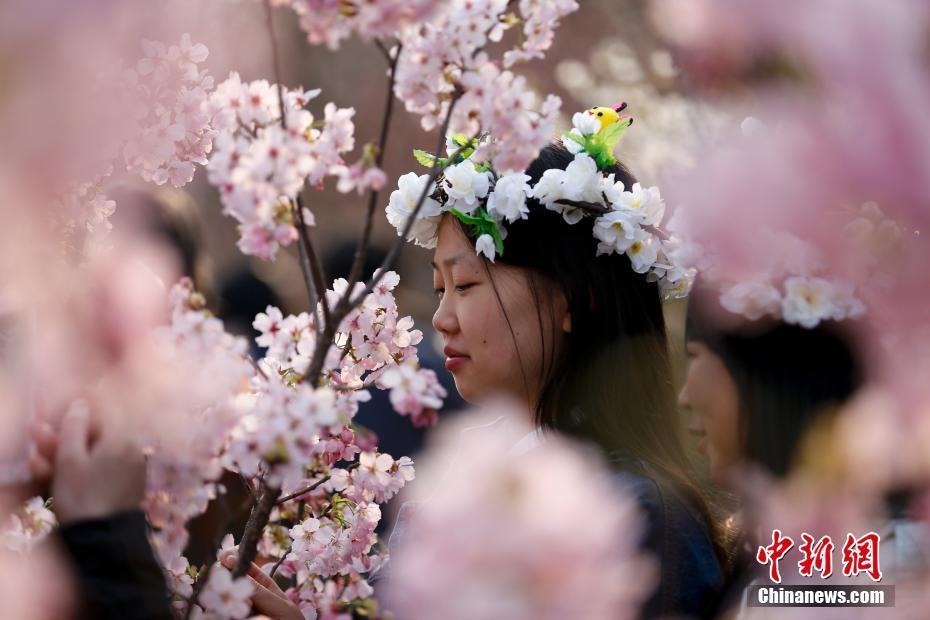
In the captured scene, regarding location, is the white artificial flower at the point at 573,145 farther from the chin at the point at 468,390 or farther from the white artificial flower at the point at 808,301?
the white artificial flower at the point at 808,301

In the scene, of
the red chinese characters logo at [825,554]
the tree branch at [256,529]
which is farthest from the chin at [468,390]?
the red chinese characters logo at [825,554]

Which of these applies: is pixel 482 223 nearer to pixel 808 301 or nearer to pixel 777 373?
pixel 777 373

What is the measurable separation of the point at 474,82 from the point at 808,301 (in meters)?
0.44

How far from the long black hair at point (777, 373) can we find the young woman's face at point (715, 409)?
0.04 feet

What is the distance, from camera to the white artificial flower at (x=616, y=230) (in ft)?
5.54

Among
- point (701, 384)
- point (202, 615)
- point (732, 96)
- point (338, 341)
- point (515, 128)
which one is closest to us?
point (732, 96)

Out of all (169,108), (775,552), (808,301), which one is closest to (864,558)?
(775,552)

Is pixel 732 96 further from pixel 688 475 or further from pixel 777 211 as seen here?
pixel 688 475

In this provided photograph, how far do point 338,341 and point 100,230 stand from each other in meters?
0.36

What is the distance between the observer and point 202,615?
98 centimetres

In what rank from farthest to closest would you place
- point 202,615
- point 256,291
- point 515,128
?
point 256,291 → point 515,128 → point 202,615

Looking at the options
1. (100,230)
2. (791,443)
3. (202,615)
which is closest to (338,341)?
(100,230)

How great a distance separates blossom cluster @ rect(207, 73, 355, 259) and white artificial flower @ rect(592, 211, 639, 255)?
2.37ft

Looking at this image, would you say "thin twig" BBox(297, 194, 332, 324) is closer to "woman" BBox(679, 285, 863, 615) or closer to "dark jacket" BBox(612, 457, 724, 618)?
"woman" BBox(679, 285, 863, 615)
